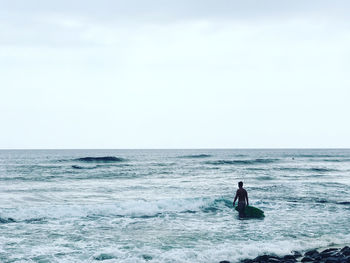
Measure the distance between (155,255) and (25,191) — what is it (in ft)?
58.1

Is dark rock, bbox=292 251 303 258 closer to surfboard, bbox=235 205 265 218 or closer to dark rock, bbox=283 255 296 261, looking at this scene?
dark rock, bbox=283 255 296 261

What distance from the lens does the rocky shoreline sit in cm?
980

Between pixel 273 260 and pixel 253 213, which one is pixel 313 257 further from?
pixel 253 213

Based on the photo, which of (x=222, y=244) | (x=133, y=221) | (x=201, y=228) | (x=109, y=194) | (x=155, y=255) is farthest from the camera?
(x=109, y=194)

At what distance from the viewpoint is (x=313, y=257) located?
10266 millimetres

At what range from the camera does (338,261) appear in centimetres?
954

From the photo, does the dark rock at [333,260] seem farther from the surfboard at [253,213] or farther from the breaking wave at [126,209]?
the breaking wave at [126,209]

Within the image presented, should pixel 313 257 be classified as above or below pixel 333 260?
below

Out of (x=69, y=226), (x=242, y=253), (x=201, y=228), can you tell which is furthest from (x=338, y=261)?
(x=69, y=226)

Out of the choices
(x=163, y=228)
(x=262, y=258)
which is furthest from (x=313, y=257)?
(x=163, y=228)

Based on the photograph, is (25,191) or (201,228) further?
(25,191)

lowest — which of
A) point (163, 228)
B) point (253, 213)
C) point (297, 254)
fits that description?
point (163, 228)

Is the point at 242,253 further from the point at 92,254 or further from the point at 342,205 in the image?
the point at 342,205

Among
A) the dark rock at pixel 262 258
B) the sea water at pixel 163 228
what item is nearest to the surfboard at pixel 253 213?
the sea water at pixel 163 228
